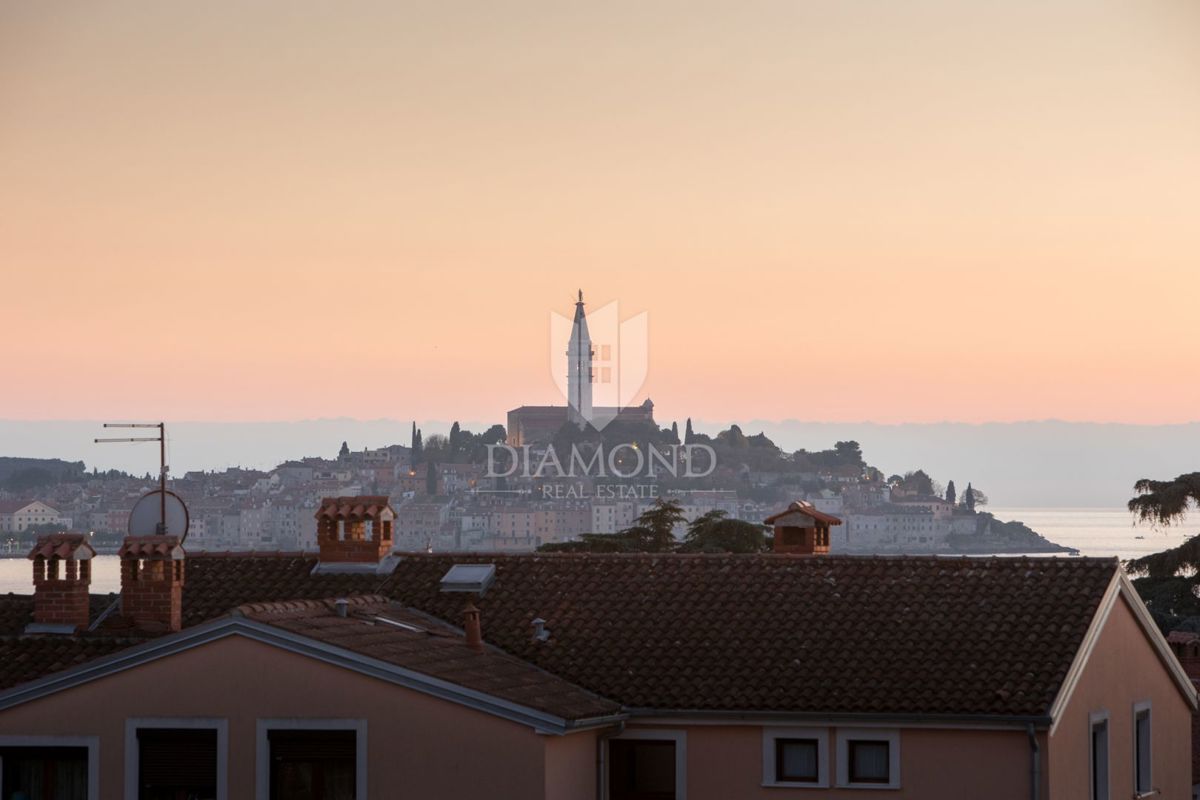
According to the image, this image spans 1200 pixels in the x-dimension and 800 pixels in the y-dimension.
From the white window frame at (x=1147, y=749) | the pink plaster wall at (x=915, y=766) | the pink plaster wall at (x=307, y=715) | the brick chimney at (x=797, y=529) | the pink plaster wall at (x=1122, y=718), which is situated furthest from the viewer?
the brick chimney at (x=797, y=529)

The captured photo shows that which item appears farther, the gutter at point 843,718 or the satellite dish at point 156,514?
the satellite dish at point 156,514

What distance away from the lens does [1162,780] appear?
17.7 meters

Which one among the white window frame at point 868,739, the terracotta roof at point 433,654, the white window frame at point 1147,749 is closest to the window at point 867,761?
the white window frame at point 868,739

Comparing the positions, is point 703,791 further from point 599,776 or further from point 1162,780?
point 1162,780

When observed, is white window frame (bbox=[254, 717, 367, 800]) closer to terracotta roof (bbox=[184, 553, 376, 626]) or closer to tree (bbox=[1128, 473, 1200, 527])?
terracotta roof (bbox=[184, 553, 376, 626])

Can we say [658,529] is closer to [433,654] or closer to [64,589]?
[64,589]

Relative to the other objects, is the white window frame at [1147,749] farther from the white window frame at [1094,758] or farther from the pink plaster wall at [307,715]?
the pink plaster wall at [307,715]

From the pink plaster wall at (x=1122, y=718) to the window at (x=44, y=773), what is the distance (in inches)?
286

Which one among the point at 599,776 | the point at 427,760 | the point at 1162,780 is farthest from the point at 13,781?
the point at 1162,780

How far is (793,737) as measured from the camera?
1483 cm

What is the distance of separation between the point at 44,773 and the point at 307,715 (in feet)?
7.01

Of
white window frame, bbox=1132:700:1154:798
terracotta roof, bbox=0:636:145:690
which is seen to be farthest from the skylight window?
white window frame, bbox=1132:700:1154:798

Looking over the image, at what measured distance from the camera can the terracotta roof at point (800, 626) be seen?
14.8m

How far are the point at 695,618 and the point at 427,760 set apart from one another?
337 cm
